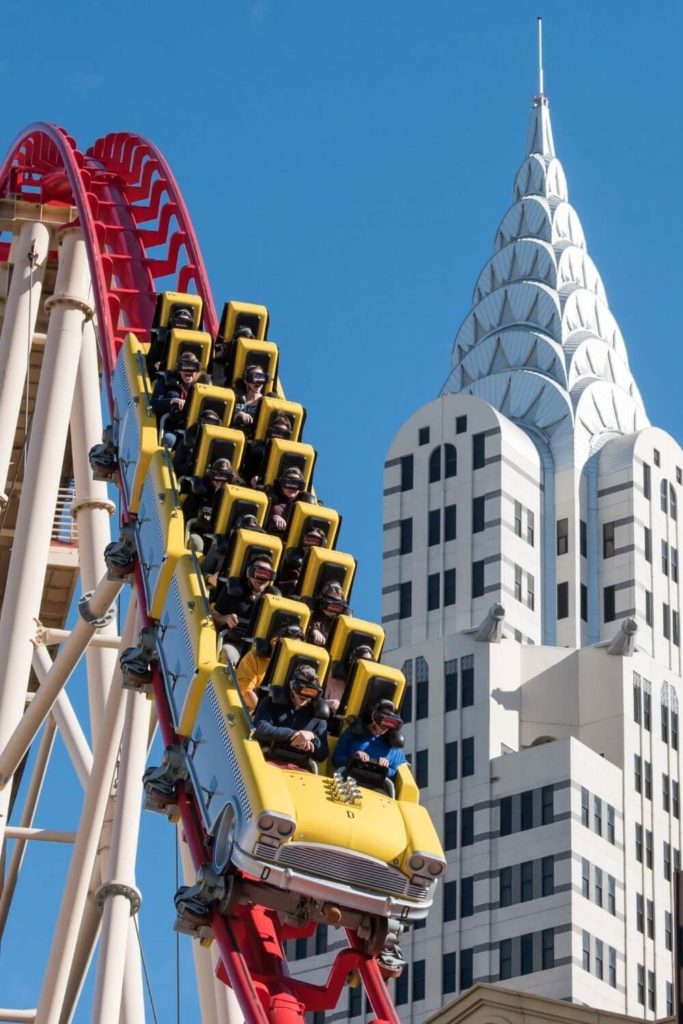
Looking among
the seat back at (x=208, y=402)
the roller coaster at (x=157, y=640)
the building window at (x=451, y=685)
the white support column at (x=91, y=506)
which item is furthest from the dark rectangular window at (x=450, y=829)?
the seat back at (x=208, y=402)

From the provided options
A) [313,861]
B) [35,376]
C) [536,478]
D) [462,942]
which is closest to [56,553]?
[35,376]

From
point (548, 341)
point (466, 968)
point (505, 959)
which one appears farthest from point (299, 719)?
point (548, 341)

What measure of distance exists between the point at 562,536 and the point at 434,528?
431cm

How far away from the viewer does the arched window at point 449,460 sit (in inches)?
3199

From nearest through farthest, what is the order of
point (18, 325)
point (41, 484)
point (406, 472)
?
point (41, 484), point (18, 325), point (406, 472)

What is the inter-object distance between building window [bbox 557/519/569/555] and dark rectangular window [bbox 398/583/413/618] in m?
5.09

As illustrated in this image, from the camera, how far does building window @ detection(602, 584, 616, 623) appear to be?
81.5m

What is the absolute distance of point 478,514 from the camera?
80625mm

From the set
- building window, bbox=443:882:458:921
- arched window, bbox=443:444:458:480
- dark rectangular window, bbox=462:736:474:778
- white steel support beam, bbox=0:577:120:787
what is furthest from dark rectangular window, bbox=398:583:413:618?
white steel support beam, bbox=0:577:120:787

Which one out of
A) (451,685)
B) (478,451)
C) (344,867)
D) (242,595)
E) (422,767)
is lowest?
(344,867)

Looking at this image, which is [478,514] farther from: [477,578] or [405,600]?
[405,600]

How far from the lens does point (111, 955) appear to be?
26.0m

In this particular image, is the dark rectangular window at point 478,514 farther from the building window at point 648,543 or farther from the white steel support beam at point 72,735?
the white steel support beam at point 72,735

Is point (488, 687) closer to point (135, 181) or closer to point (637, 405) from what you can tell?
point (637, 405)
